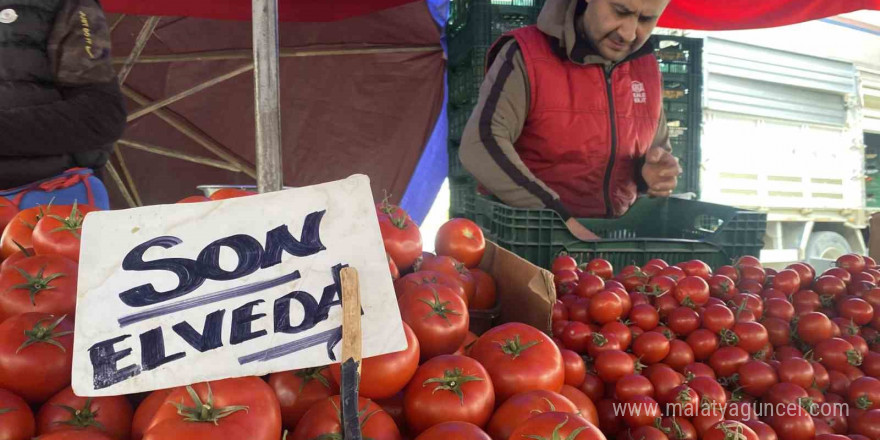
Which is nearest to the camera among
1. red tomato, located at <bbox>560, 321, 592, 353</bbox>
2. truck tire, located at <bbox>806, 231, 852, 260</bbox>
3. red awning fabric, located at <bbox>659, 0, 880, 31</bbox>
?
red tomato, located at <bbox>560, 321, 592, 353</bbox>

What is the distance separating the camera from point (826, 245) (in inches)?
282

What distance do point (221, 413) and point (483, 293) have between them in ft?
2.75

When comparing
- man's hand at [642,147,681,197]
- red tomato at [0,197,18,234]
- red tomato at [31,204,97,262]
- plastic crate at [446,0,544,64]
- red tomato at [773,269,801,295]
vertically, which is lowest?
red tomato at [773,269,801,295]

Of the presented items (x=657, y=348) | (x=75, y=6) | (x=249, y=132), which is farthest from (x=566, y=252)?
(x=249, y=132)

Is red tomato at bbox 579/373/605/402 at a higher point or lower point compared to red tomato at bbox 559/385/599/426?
lower

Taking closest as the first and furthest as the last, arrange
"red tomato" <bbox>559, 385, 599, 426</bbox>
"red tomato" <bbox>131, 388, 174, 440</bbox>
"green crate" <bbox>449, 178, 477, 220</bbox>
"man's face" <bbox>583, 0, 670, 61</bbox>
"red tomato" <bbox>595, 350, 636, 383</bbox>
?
1. "red tomato" <bbox>131, 388, 174, 440</bbox>
2. "red tomato" <bbox>559, 385, 599, 426</bbox>
3. "red tomato" <bbox>595, 350, 636, 383</bbox>
4. "man's face" <bbox>583, 0, 670, 61</bbox>
5. "green crate" <bbox>449, 178, 477, 220</bbox>

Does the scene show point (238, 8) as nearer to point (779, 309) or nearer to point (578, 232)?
point (578, 232)

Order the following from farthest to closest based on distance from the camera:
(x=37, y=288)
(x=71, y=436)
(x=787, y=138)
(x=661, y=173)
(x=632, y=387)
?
1. (x=787, y=138)
2. (x=661, y=173)
3. (x=632, y=387)
4. (x=37, y=288)
5. (x=71, y=436)

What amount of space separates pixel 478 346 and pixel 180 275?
0.53m

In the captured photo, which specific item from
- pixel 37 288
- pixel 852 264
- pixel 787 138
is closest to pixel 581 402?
pixel 37 288

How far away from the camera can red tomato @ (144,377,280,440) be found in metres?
0.63

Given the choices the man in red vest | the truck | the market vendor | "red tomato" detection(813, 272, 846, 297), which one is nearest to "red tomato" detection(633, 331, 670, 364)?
"red tomato" detection(813, 272, 846, 297)

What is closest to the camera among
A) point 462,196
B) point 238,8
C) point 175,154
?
point 238,8

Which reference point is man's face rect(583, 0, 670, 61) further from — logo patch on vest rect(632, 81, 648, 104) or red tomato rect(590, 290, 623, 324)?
red tomato rect(590, 290, 623, 324)
